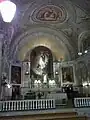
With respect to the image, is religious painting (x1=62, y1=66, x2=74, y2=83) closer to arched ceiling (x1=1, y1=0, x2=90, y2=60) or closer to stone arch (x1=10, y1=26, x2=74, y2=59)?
arched ceiling (x1=1, y1=0, x2=90, y2=60)

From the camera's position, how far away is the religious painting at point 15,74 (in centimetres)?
1755

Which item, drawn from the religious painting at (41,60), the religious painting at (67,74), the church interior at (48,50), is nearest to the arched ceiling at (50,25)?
the church interior at (48,50)

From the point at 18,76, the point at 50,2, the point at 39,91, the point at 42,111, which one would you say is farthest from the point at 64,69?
the point at 42,111

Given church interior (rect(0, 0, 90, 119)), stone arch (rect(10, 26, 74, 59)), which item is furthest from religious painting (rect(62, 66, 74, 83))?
stone arch (rect(10, 26, 74, 59))

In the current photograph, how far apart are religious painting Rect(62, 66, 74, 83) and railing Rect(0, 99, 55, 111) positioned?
7.16m

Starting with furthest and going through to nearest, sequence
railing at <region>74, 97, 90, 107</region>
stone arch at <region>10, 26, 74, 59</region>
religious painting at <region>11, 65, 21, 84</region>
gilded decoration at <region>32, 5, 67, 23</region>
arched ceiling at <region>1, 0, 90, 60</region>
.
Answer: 1. stone arch at <region>10, 26, 74, 59</region>
2. religious painting at <region>11, 65, 21, 84</region>
3. gilded decoration at <region>32, 5, 67, 23</region>
4. arched ceiling at <region>1, 0, 90, 60</region>
5. railing at <region>74, 97, 90, 107</region>

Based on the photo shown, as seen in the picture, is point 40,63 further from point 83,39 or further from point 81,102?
point 81,102

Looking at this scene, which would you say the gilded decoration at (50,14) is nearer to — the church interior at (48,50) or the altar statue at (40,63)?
the church interior at (48,50)

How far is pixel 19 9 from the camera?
15758 millimetres

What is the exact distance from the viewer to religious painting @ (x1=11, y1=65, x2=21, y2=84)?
691 inches

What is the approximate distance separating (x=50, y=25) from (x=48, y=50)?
104 inches

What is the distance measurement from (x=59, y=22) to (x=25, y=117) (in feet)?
34.9

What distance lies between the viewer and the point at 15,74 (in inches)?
699

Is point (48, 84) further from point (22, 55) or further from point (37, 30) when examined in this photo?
point (37, 30)
